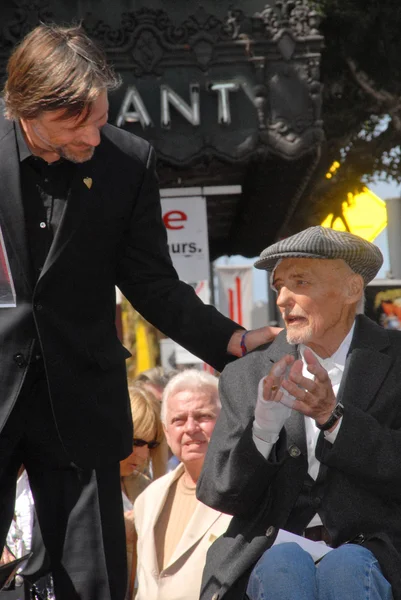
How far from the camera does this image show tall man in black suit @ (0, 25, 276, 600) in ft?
10.9

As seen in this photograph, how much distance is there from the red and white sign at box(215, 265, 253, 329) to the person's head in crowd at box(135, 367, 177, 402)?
4959 millimetres

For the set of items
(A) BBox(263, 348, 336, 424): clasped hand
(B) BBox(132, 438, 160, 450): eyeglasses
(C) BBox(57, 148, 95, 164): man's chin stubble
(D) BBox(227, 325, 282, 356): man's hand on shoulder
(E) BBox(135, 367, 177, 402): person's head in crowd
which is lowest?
(E) BBox(135, 367, 177, 402): person's head in crowd

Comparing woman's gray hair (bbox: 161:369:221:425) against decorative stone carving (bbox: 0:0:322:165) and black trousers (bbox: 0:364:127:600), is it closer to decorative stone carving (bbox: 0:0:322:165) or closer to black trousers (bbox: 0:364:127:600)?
black trousers (bbox: 0:364:127:600)

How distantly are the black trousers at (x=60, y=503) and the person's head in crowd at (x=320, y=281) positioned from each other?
974mm

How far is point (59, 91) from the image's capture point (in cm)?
326

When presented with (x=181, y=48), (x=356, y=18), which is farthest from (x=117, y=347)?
(x=356, y=18)

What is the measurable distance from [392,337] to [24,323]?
4.45 feet

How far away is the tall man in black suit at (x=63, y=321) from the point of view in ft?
10.9

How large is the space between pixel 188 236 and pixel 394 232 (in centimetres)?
210

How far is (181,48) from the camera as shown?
11.3 meters

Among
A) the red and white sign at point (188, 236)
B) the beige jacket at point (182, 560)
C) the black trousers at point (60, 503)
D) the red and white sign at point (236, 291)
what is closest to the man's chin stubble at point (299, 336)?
the black trousers at point (60, 503)

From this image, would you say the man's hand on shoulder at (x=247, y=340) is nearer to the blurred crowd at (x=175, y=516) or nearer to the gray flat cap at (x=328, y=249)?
the gray flat cap at (x=328, y=249)

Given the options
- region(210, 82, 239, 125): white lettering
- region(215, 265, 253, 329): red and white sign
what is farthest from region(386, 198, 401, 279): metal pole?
region(215, 265, 253, 329): red and white sign

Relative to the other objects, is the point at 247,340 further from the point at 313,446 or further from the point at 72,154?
the point at 72,154
